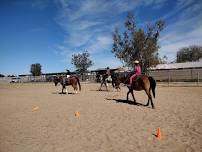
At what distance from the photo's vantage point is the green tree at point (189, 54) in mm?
116375

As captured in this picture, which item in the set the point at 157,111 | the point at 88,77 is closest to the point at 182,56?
the point at 88,77

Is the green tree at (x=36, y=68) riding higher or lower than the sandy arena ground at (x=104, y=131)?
higher

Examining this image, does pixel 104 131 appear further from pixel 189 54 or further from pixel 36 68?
pixel 36 68

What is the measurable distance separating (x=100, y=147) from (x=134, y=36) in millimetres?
40467

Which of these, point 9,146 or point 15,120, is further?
point 15,120

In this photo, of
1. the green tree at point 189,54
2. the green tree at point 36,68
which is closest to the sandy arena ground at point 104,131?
the green tree at point 189,54

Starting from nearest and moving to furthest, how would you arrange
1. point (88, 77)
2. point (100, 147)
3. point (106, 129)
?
point (100, 147) → point (106, 129) → point (88, 77)

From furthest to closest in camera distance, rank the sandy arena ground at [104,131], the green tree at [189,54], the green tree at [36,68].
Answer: the green tree at [36,68], the green tree at [189,54], the sandy arena ground at [104,131]

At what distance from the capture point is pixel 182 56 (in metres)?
121

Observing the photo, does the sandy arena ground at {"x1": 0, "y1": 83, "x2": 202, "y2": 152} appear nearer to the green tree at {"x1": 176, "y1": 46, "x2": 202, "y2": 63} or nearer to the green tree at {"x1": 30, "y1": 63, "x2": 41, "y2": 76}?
the green tree at {"x1": 176, "y1": 46, "x2": 202, "y2": 63}

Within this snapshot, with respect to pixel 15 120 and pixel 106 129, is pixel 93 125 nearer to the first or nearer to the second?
pixel 106 129

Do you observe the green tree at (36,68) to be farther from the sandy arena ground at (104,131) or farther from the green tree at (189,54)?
the sandy arena ground at (104,131)

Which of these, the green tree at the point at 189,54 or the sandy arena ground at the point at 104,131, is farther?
the green tree at the point at 189,54

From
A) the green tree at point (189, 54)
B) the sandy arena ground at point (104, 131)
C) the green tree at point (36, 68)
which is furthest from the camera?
the green tree at point (36, 68)
